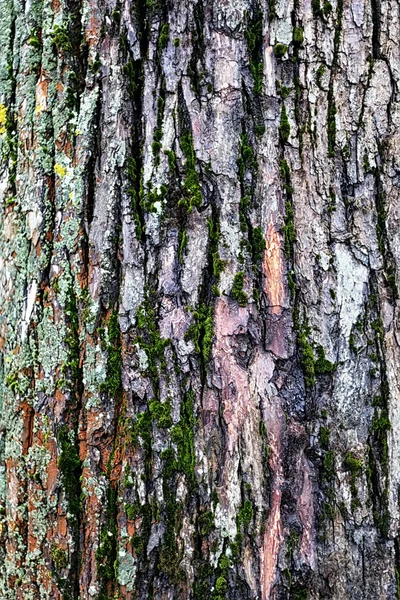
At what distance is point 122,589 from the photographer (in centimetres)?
137

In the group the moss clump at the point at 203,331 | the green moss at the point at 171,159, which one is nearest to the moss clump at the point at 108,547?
the moss clump at the point at 203,331

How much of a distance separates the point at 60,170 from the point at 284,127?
58 cm

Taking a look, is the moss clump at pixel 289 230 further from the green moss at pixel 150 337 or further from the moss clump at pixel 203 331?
the green moss at pixel 150 337

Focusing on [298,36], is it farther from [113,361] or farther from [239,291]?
[113,361]

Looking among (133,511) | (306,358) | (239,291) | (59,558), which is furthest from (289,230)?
(59,558)

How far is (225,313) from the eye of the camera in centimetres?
140

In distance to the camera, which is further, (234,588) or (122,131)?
(122,131)

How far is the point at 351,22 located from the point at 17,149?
0.93 m

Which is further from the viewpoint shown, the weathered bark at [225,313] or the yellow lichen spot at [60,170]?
the yellow lichen spot at [60,170]

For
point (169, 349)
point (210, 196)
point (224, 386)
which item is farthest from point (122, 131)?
point (224, 386)

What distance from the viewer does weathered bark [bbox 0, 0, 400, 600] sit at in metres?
1.38

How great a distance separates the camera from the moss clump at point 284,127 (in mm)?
1428

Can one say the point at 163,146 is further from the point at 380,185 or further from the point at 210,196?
the point at 380,185

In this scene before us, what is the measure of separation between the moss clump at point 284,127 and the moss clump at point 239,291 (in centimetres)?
34
